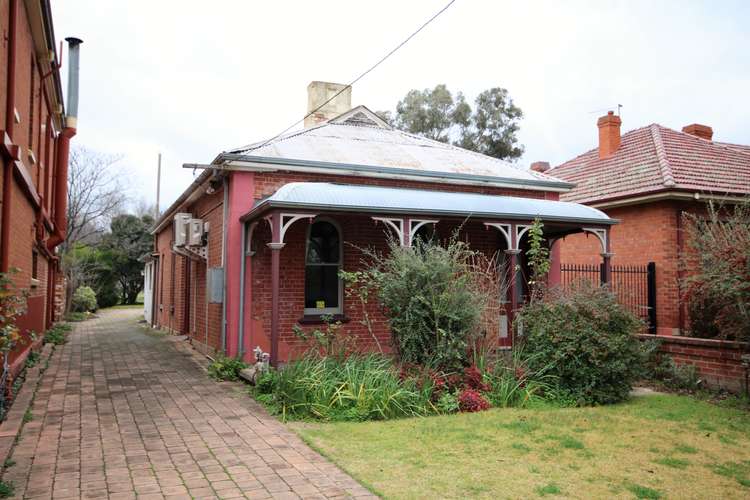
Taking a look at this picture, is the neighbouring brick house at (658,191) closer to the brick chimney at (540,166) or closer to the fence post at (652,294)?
the fence post at (652,294)

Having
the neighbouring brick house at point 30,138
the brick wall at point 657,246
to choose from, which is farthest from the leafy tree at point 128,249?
the brick wall at point 657,246

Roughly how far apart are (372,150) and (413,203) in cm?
326

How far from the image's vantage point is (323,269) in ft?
38.1

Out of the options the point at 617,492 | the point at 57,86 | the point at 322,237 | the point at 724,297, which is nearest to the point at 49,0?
the point at 57,86

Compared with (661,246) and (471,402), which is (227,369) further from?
(661,246)

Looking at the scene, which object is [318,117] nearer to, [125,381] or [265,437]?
[125,381]

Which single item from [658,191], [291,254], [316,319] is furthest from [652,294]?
[291,254]

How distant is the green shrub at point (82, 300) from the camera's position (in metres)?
28.0

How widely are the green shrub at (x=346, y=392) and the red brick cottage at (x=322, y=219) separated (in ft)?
3.66

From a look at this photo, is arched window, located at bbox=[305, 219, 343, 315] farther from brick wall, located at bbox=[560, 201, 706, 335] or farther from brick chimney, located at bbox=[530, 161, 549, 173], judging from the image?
brick chimney, located at bbox=[530, 161, 549, 173]

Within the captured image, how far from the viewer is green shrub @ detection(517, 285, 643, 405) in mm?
8312

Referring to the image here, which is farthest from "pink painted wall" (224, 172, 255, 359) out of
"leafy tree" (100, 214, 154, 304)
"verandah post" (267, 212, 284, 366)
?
"leafy tree" (100, 214, 154, 304)

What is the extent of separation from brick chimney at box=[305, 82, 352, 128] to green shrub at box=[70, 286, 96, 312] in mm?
→ 17427

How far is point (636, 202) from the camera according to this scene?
46.9 feet
